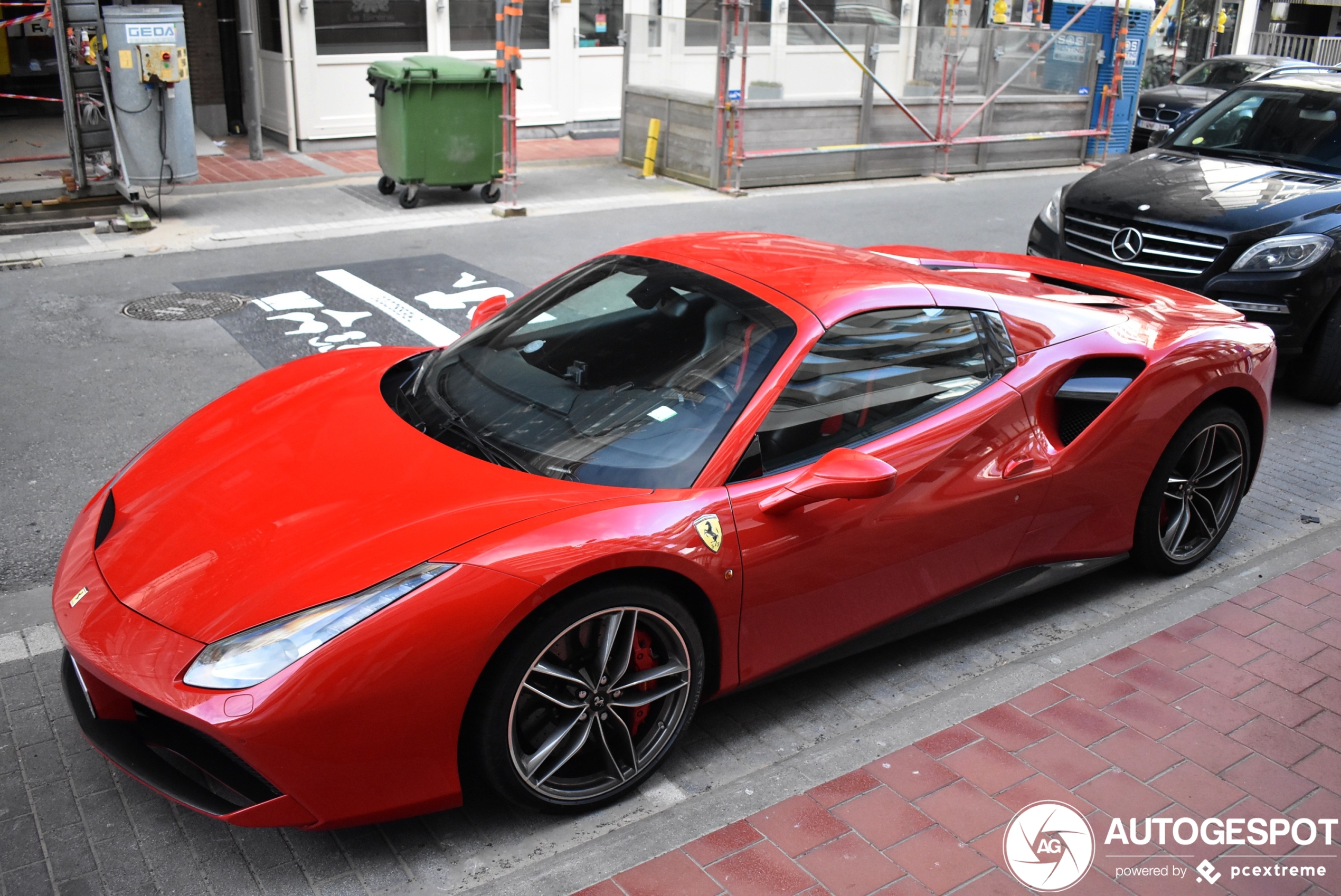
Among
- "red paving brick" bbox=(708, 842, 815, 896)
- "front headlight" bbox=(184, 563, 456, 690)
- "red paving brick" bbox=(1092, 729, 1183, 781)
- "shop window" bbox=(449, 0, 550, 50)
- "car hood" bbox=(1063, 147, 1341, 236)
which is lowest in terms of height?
"red paving brick" bbox=(708, 842, 815, 896)

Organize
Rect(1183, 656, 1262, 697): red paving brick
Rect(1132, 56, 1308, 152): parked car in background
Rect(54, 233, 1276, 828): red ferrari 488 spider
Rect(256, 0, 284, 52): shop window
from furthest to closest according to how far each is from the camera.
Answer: Rect(1132, 56, 1308, 152): parked car in background, Rect(256, 0, 284, 52): shop window, Rect(1183, 656, 1262, 697): red paving brick, Rect(54, 233, 1276, 828): red ferrari 488 spider

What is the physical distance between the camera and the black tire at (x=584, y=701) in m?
2.86

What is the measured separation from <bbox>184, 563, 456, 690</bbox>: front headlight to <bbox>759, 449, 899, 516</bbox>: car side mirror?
1.07m

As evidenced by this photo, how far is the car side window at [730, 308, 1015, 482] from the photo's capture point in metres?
3.42

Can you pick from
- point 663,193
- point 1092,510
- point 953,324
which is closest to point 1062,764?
point 1092,510

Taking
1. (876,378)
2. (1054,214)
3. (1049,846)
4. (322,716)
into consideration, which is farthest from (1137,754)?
(1054,214)

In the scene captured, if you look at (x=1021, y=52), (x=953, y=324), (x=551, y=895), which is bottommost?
(x=551, y=895)

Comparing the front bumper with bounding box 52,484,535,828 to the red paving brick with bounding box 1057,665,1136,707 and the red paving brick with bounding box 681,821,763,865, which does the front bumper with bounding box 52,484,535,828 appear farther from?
the red paving brick with bounding box 1057,665,1136,707

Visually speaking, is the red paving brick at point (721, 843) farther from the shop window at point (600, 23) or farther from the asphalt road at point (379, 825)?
the shop window at point (600, 23)

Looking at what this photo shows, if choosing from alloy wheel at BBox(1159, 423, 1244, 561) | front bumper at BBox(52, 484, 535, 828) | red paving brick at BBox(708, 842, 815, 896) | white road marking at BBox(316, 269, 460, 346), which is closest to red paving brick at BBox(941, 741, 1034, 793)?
red paving brick at BBox(708, 842, 815, 896)

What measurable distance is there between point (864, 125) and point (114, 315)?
373 inches

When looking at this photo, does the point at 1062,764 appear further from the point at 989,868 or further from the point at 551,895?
the point at 551,895

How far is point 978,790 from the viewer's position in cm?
323

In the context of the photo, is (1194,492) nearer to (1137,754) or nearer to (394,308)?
(1137,754)
